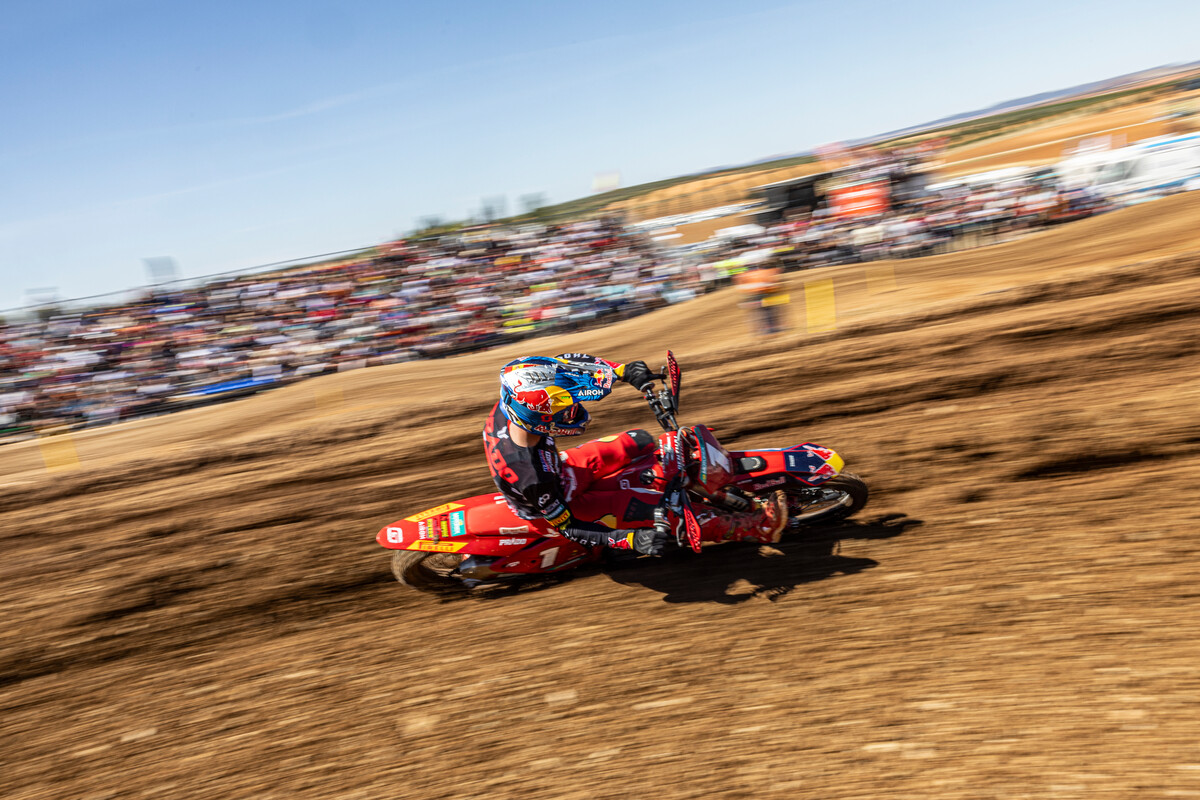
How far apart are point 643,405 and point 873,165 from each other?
1576cm

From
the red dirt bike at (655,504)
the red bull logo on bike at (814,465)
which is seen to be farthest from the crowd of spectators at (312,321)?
the red bull logo on bike at (814,465)

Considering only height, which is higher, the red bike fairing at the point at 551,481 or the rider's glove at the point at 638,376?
the rider's glove at the point at 638,376

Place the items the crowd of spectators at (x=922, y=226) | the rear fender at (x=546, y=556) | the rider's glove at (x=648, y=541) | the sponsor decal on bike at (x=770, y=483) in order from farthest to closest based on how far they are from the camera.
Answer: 1. the crowd of spectators at (x=922, y=226)
2. the rear fender at (x=546, y=556)
3. the sponsor decal on bike at (x=770, y=483)
4. the rider's glove at (x=648, y=541)

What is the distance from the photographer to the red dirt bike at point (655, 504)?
4930 millimetres

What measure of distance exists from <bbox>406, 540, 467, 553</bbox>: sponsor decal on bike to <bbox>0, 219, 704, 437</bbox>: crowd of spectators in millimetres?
10764

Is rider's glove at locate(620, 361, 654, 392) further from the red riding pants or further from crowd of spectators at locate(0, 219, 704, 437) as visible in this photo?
crowd of spectators at locate(0, 219, 704, 437)

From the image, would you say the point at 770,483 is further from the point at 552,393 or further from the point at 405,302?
the point at 405,302

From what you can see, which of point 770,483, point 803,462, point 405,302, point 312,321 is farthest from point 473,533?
point 312,321

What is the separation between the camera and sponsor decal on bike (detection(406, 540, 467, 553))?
522 centimetres

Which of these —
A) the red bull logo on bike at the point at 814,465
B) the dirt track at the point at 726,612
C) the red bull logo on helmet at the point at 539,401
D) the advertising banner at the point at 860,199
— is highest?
the advertising banner at the point at 860,199

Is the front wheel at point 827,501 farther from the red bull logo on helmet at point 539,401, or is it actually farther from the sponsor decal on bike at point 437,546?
the sponsor decal on bike at point 437,546

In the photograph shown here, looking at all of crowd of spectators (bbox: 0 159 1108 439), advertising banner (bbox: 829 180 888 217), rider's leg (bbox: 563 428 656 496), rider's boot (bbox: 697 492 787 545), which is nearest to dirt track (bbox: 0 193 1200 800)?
rider's boot (bbox: 697 492 787 545)

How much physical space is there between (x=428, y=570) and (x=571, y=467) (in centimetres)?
148

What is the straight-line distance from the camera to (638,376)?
175 inches
